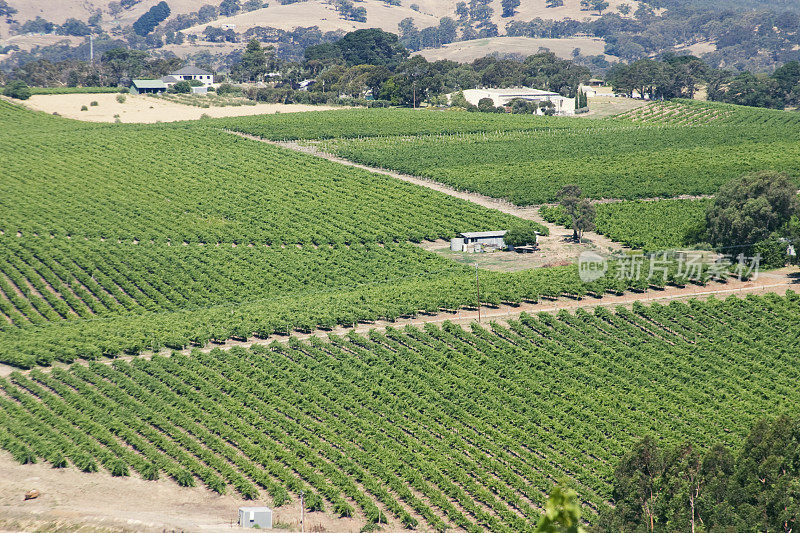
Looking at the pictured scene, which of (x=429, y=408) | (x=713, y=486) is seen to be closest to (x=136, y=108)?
(x=429, y=408)

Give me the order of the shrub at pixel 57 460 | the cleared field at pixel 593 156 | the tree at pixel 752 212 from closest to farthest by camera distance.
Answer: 1. the shrub at pixel 57 460
2. the tree at pixel 752 212
3. the cleared field at pixel 593 156

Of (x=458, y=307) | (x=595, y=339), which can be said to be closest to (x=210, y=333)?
(x=458, y=307)

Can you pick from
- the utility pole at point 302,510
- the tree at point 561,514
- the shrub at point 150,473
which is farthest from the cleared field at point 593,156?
the tree at point 561,514

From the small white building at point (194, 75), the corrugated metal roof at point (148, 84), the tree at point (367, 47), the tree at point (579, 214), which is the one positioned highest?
the tree at point (367, 47)

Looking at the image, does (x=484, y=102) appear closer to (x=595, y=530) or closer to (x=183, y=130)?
(x=183, y=130)

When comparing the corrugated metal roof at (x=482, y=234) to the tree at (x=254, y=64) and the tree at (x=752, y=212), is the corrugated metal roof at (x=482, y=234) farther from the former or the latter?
the tree at (x=254, y=64)

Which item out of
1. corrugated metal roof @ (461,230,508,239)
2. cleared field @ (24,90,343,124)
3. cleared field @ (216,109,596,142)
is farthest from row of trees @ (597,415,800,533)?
cleared field @ (24,90,343,124)

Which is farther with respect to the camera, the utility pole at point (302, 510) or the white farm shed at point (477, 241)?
the white farm shed at point (477, 241)
